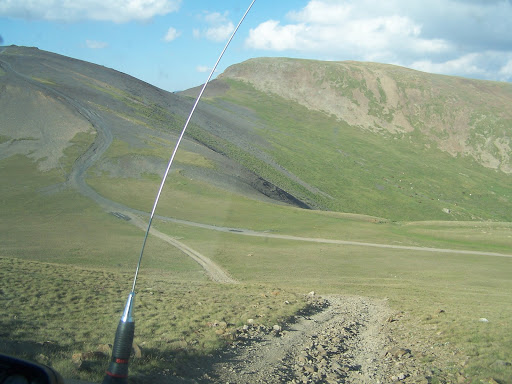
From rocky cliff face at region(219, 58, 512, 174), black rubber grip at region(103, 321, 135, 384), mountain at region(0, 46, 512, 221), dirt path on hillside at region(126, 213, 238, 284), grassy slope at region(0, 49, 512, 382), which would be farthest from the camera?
rocky cliff face at region(219, 58, 512, 174)

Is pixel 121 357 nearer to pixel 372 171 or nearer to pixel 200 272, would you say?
pixel 200 272

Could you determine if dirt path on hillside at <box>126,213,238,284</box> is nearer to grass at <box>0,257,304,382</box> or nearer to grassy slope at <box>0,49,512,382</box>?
grassy slope at <box>0,49,512,382</box>

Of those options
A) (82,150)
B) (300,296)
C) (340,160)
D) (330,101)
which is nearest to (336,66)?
(330,101)

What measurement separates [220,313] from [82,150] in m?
59.2

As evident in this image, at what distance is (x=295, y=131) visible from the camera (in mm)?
133375

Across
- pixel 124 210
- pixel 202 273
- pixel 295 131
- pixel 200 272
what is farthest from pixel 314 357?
pixel 295 131

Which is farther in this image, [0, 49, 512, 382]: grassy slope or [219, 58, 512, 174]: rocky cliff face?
[219, 58, 512, 174]: rocky cliff face

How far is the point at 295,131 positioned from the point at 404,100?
4427 centimetres

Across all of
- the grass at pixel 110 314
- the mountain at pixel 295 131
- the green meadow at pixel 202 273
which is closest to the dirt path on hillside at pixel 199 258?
the green meadow at pixel 202 273

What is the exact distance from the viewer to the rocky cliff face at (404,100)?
141 metres

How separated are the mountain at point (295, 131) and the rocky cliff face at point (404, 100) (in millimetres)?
422

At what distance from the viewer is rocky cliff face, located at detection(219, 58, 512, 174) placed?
14075 cm

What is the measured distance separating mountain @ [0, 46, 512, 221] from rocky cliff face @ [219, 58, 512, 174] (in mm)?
422

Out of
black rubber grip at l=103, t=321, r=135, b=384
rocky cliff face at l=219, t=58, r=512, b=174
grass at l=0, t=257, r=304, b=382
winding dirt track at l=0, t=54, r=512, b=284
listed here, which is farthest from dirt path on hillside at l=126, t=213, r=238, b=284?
rocky cliff face at l=219, t=58, r=512, b=174
